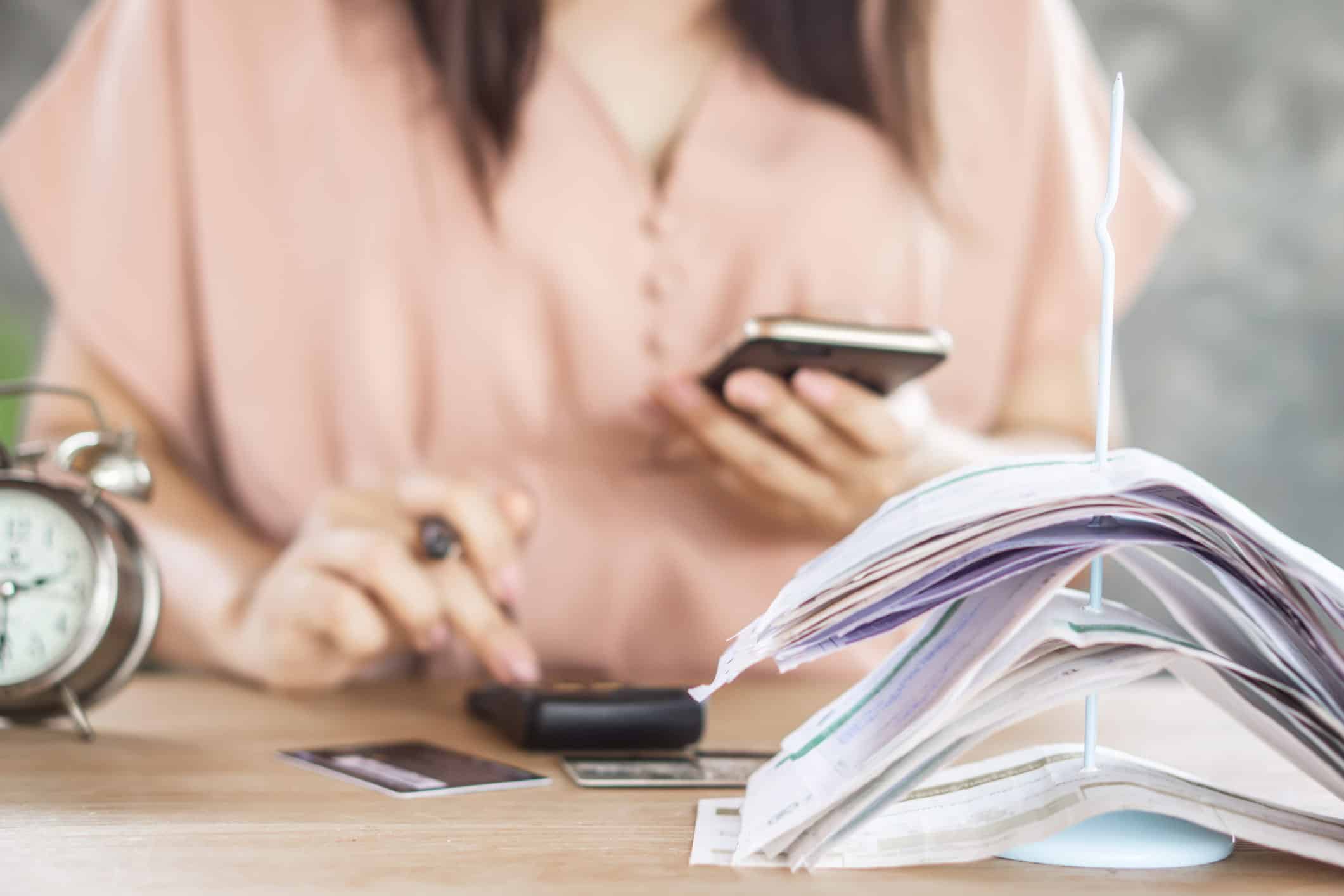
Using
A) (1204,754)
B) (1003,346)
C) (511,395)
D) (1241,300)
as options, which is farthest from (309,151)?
(1241,300)

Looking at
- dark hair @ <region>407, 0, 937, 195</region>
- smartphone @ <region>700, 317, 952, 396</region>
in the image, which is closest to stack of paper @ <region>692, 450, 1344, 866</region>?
smartphone @ <region>700, 317, 952, 396</region>

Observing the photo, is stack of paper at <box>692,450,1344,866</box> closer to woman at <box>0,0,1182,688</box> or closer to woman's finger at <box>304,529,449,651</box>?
woman's finger at <box>304,529,449,651</box>

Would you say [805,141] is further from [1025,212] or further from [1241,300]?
[1241,300]

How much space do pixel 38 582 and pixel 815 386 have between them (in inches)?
21.6

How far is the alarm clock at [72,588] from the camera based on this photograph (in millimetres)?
743

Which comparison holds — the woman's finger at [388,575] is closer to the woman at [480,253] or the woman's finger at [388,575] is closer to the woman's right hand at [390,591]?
the woman's right hand at [390,591]

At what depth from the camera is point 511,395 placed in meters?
1.24

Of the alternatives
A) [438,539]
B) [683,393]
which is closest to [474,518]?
[438,539]

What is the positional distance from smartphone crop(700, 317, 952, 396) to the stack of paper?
376mm

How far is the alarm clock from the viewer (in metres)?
0.74

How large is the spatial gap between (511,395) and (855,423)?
1.35 ft

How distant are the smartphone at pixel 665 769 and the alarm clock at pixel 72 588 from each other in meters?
0.30

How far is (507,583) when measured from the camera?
3.11ft

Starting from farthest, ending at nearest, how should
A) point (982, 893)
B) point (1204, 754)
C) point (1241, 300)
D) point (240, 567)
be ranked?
point (1241, 300), point (240, 567), point (1204, 754), point (982, 893)
